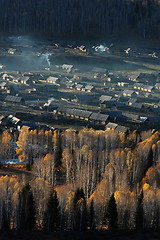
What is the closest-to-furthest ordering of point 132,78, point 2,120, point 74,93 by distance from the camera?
point 2,120 < point 74,93 < point 132,78

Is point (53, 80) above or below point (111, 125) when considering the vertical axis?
above

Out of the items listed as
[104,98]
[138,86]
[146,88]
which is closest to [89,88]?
[104,98]

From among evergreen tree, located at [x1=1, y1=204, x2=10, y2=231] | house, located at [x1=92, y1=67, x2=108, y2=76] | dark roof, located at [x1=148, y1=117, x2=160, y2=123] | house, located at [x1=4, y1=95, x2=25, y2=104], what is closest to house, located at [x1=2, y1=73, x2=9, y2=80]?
house, located at [x1=92, y1=67, x2=108, y2=76]

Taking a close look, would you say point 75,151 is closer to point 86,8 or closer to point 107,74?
point 107,74

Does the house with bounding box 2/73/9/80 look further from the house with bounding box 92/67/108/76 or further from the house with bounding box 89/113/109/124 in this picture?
the house with bounding box 89/113/109/124

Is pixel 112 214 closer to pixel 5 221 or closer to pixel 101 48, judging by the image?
pixel 5 221

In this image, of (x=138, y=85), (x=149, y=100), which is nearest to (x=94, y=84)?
(x=138, y=85)

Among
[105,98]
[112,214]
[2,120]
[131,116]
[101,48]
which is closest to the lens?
[112,214]

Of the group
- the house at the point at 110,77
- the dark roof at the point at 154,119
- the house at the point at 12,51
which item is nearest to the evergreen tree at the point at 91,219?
the dark roof at the point at 154,119
